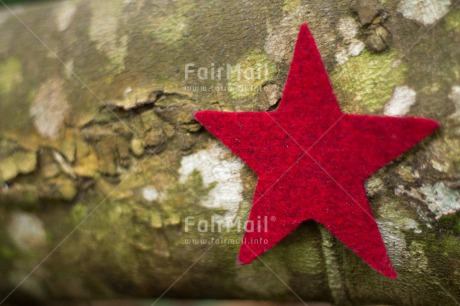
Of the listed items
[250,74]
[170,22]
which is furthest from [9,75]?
[250,74]

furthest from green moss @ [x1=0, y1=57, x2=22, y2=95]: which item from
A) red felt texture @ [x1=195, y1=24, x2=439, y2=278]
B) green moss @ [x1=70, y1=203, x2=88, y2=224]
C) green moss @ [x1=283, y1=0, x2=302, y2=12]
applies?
green moss @ [x1=283, y1=0, x2=302, y2=12]

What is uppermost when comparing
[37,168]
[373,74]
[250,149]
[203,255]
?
[373,74]

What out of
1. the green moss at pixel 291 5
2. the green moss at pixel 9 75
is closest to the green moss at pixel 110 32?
the green moss at pixel 9 75

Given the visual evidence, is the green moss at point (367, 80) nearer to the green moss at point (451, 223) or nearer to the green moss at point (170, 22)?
the green moss at point (451, 223)

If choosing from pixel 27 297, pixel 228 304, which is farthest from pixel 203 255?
pixel 228 304

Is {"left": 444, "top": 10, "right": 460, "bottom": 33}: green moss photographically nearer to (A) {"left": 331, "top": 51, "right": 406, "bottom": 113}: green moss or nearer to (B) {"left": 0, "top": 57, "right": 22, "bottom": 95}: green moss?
(A) {"left": 331, "top": 51, "right": 406, "bottom": 113}: green moss

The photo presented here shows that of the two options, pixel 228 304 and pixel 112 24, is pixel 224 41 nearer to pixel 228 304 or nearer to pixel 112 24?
pixel 112 24

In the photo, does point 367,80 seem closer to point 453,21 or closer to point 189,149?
point 453,21
